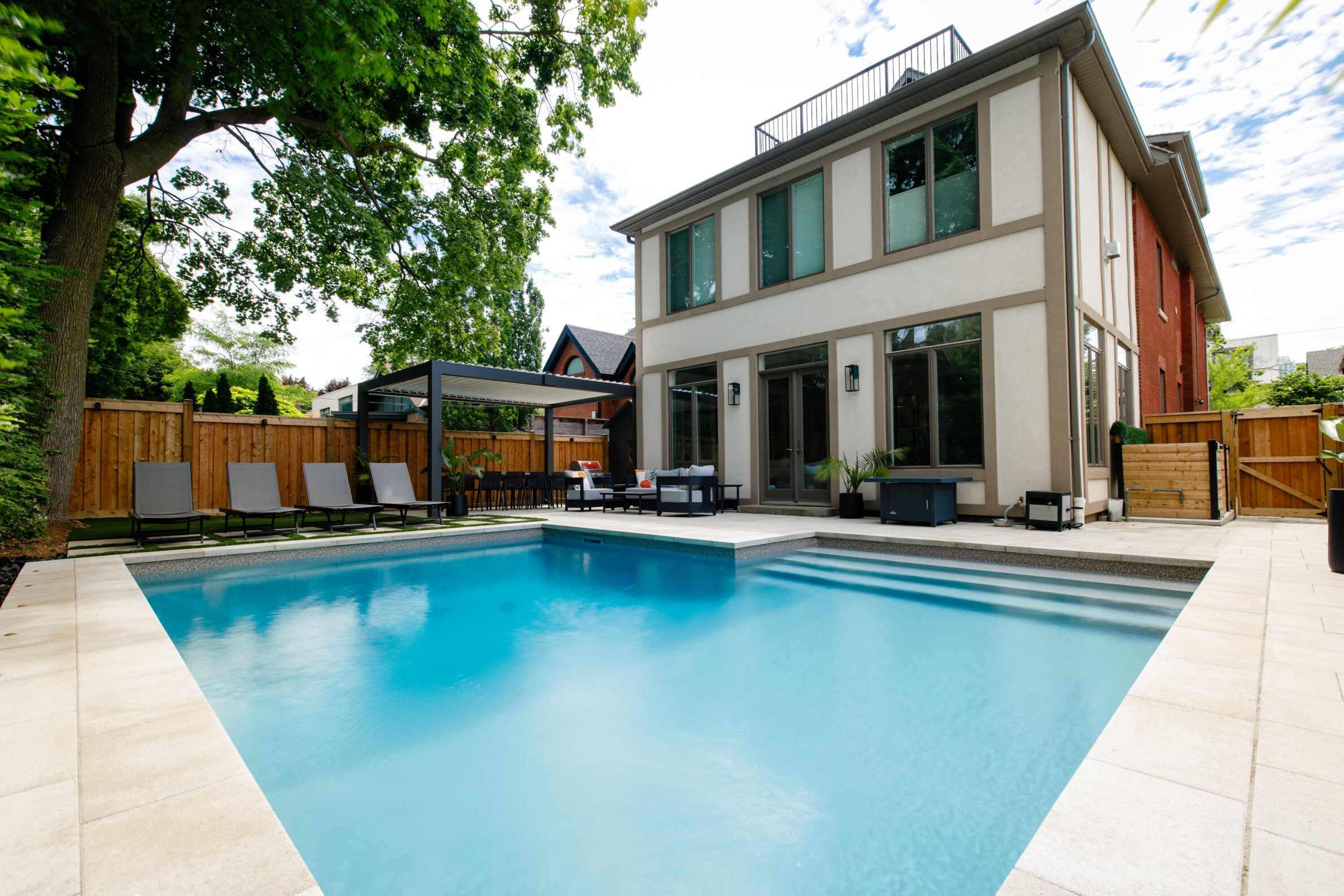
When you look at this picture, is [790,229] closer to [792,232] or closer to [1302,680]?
[792,232]

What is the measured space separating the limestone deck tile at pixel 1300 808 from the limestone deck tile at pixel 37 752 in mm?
3326

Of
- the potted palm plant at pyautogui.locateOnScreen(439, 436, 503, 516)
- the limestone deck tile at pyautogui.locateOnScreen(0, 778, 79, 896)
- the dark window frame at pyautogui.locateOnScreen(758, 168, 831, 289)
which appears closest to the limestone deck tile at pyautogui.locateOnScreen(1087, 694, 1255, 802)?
the limestone deck tile at pyautogui.locateOnScreen(0, 778, 79, 896)

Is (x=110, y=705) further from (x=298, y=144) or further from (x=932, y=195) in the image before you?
(x=298, y=144)

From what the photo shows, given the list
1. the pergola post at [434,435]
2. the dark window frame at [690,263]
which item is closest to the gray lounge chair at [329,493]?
the pergola post at [434,435]

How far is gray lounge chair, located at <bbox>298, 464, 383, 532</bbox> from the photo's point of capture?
8.82m

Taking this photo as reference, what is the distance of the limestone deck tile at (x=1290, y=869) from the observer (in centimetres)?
128

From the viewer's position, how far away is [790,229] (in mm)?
10508

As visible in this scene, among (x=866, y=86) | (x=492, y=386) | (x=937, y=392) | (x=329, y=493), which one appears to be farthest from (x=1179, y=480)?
(x=329, y=493)

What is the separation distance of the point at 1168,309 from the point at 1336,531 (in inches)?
455

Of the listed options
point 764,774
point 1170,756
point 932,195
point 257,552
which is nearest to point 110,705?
point 764,774

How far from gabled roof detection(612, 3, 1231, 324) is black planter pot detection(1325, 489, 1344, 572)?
5483 millimetres

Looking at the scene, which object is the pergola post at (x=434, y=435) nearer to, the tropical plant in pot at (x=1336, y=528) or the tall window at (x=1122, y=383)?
the tropical plant in pot at (x=1336, y=528)

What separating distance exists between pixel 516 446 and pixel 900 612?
11.1 meters

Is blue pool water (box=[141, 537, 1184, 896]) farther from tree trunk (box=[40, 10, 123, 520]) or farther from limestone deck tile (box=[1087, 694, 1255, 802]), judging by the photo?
tree trunk (box=[40, 10, 123, 520])
